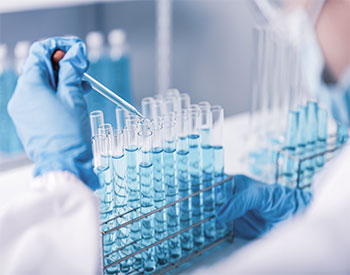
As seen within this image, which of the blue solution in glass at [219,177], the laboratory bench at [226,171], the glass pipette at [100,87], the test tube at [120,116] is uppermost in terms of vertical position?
the glass pipette at [100,87]

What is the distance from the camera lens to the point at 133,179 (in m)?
0.96

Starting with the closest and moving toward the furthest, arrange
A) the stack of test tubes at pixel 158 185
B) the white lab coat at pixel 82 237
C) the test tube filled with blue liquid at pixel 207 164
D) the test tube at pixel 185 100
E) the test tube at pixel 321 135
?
1. the white lab coat at pixel 82 237
2. the stack of test tubes at pixel 158 185
3. the test tube filled with blue liquid at pixel 207 164
4. the test tube at pixel 185 100
5. the test tube at pixel 321 135

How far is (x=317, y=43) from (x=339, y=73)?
116 millimetres

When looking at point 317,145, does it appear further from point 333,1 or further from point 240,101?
point 240,101

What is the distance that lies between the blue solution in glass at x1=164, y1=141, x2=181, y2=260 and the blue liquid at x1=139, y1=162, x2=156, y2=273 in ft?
0.15

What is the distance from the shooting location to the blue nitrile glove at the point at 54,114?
2.79 ft

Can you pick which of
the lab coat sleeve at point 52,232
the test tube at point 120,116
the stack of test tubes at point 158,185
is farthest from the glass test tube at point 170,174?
the lab coat sleeve at point 52,232

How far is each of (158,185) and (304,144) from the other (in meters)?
0.53

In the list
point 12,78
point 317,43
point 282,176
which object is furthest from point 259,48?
point 12,78

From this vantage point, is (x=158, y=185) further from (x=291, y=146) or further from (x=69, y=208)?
(x=291, y=146)

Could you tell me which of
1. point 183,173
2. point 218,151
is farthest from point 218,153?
point 183,173

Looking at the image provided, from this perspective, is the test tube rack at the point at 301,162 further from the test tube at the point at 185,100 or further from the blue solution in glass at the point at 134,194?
the blue solution in glass at the point at 134,194

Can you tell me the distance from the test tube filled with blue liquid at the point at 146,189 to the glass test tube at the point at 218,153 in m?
0.19

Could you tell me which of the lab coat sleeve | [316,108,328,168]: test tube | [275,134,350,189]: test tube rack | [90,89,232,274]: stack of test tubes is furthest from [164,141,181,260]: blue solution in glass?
[316,108,328,168]: test tube
